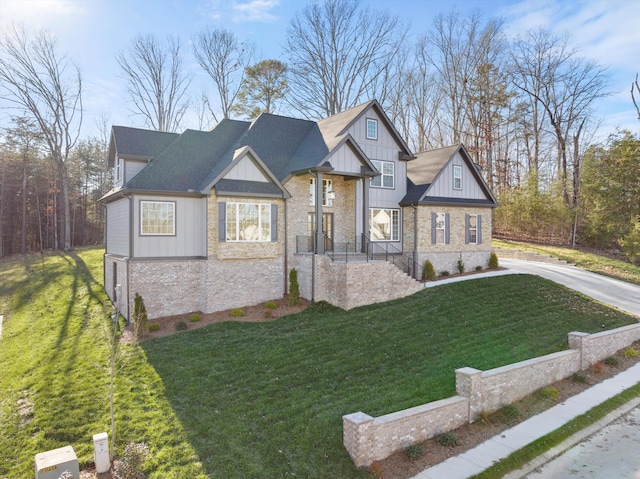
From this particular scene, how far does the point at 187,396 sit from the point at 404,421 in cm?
481

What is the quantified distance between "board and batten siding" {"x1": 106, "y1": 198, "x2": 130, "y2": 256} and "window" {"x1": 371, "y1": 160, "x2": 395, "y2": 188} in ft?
35.0

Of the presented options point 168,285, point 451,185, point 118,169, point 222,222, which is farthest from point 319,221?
point 118,169

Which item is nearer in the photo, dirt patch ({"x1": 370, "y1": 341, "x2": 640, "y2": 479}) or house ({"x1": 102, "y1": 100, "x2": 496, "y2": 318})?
dirt patch ({"x1": 370, "y1": 341, "x2": 640, "y2": 479})

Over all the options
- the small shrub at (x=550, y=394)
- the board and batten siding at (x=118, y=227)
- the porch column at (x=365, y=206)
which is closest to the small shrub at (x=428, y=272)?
the porch column at (x=365, y=206)

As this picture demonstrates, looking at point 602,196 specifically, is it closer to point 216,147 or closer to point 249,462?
point 216,147

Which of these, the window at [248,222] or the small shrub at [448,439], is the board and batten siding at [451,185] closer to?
the window at [248,222]

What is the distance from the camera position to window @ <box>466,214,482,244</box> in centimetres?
2034

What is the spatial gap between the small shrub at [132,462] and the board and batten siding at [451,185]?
51.1 feet

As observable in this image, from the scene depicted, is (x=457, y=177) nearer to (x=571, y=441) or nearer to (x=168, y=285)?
(x=571, y=441)

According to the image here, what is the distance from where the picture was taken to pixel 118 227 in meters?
15.8

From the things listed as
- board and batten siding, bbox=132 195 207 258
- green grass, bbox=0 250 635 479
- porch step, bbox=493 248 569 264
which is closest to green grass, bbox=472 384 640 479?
green grass, bbox=0 250 635 479

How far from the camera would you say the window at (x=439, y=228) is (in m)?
19.3

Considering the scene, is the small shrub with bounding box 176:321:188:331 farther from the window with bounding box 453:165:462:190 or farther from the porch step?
the porch step

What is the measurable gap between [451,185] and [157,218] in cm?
1374
